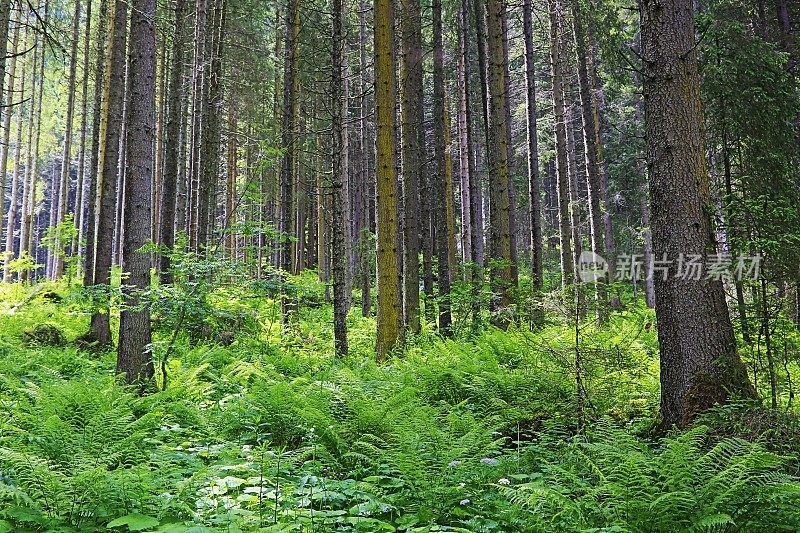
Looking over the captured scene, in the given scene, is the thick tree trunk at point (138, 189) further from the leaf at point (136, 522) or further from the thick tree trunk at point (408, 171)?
the thick tree trunk at point (408, 171)

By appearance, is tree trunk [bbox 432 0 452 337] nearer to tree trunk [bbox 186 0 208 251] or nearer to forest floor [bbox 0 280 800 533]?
forest floor [bbox 0 280 800 533]

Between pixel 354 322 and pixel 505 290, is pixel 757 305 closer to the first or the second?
pixel 505 290

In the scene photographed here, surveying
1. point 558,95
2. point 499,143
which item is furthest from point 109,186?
point 558,95

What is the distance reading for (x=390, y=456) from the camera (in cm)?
384

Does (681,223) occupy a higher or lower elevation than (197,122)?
lower

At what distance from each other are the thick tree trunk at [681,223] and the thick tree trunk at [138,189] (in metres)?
5.48

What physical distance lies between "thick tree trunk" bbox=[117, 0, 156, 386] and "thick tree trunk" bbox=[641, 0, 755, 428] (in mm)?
5479

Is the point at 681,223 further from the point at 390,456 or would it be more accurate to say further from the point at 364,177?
the point at 364,177

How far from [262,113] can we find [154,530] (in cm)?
2048

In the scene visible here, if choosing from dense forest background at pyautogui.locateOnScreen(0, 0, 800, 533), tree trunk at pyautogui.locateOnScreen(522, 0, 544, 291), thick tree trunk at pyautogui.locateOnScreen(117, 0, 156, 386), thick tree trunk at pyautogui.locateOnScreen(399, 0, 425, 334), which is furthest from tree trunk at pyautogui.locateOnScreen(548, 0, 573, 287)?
thick tree trunk at pyautogui.locateOnScreen(117, 0, 156, 386)

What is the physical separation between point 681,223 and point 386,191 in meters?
5.69

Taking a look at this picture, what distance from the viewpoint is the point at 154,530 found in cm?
289

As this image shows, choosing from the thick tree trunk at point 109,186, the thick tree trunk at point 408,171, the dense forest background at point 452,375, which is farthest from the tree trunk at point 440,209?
the thick tree trunk at point 109,186

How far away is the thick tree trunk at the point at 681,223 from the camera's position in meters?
4.78
